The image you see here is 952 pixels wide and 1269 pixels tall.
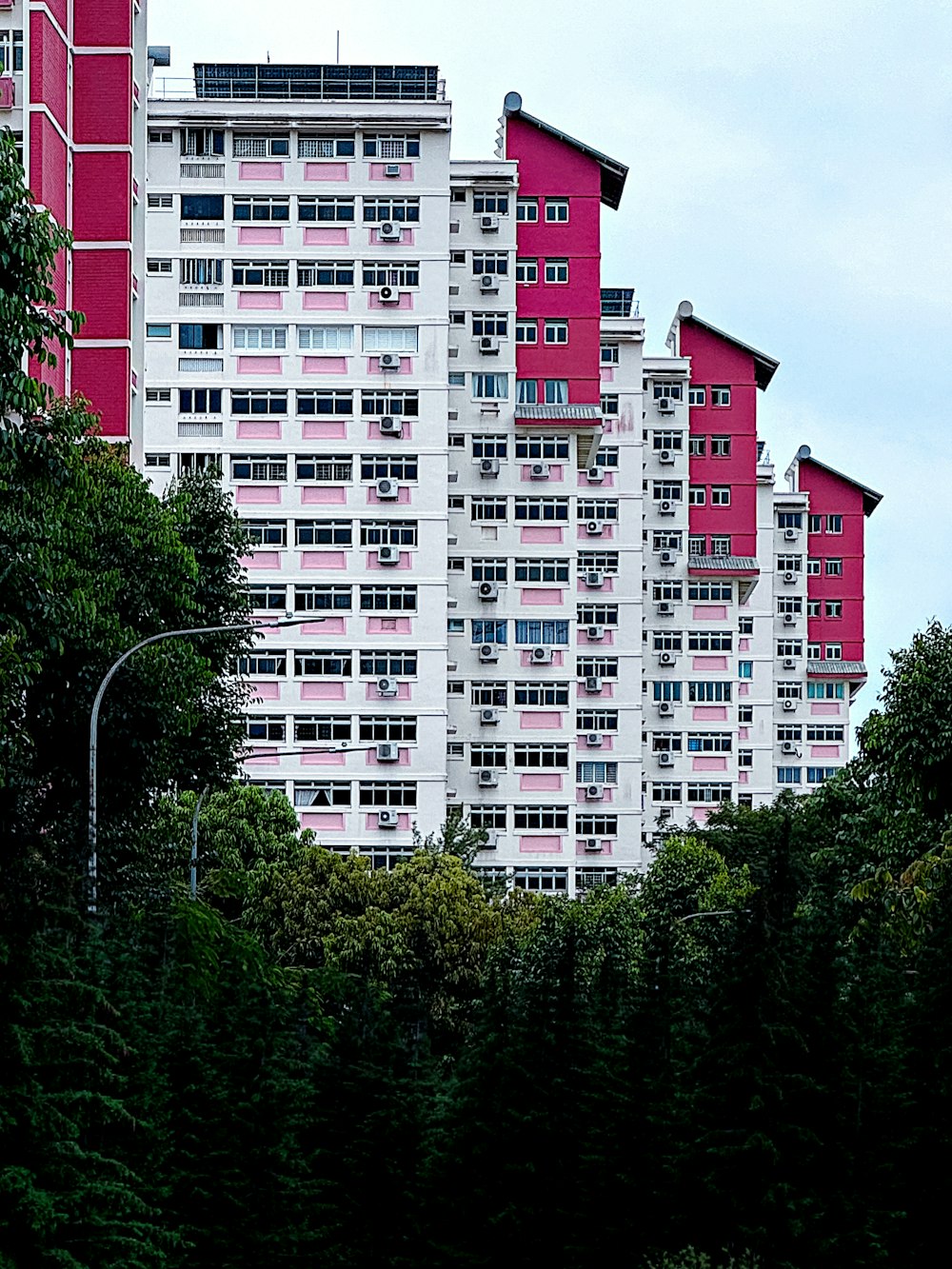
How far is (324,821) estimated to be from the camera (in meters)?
77.3

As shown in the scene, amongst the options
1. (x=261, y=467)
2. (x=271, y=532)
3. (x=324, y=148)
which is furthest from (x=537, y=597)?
(x=324, y=148)

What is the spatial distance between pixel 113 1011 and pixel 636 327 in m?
76.0

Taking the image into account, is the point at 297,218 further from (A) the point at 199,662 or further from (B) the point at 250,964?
(B) the point at 250,964

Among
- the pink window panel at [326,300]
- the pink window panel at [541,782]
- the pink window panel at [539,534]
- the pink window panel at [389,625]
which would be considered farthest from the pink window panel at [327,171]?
the pink window panel at [541,782]

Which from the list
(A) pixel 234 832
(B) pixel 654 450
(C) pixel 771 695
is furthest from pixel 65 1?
(C) pixel 771 695

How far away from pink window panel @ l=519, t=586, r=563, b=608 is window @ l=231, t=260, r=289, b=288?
1310cm

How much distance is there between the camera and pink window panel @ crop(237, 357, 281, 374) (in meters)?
79.6

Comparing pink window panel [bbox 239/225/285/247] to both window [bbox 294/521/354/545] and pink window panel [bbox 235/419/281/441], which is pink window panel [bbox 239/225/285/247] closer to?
pink window panel [bbox 235/419/281/441]

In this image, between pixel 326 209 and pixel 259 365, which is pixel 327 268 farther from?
pixel 259 365

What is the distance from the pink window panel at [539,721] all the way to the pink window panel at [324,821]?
8669mm

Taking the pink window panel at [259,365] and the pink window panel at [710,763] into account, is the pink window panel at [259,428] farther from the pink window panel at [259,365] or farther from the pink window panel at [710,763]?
the pink window panel at [710,763]

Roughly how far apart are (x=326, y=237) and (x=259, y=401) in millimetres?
5472

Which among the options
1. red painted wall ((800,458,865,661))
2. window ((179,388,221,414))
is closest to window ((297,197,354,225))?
window ((179,388,221,414))

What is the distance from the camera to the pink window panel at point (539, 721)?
83562mm
